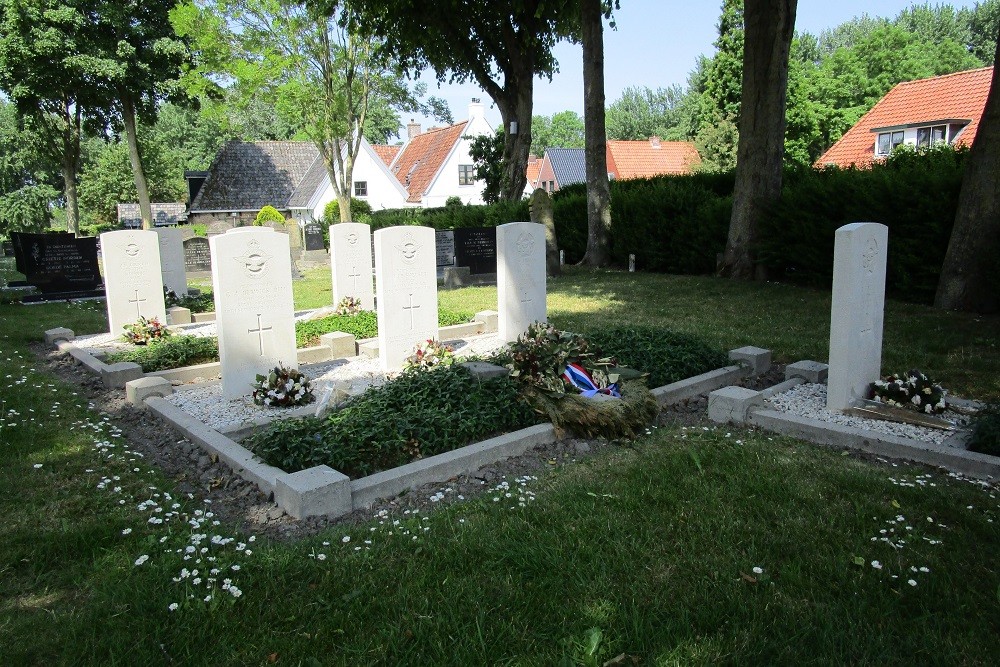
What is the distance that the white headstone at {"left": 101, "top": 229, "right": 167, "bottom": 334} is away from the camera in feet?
34.3

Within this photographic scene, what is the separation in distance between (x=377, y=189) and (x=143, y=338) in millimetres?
40035

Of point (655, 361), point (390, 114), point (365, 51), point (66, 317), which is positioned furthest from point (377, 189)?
point (655, 361)

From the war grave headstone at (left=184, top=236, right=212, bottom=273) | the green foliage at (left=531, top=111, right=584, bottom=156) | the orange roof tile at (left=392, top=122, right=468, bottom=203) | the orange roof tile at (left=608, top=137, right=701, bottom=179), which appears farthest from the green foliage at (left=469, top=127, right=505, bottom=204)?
the green foliage at (left=531, top=111, right=584, bottom=156)

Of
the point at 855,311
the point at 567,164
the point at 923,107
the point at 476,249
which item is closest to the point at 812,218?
the point at 855,311

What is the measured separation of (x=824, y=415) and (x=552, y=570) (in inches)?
139

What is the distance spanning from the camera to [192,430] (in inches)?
224

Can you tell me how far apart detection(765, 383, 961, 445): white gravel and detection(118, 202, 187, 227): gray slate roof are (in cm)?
5161

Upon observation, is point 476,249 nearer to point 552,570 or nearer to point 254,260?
point 254,260

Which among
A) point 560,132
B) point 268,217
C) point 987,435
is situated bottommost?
point 987,435

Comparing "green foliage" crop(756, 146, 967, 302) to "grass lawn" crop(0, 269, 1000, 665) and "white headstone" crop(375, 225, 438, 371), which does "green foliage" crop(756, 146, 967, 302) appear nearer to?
"grass lawn" crop(0, 269, 1000, 665)

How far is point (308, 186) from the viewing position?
46.3 meters

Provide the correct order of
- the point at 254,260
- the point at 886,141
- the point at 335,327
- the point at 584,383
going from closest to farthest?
the point at 584,383 → the point at 254,260 → the point at 335,327 → the point at 886,141

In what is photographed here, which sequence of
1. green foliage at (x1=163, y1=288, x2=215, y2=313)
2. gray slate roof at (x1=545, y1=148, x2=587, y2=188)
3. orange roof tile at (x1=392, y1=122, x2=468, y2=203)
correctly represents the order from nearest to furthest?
green foliage at (x1=163, y1=288, x2=215, y2=313)
orange roof tile at (x1=392, y1=122, x2=468, y2=203)
gray slate roof at (x1=545, y1=148, x2=587, y2=188)

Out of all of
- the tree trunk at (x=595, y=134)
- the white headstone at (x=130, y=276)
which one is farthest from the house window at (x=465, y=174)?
the white headstone at (x=130, y=276)
